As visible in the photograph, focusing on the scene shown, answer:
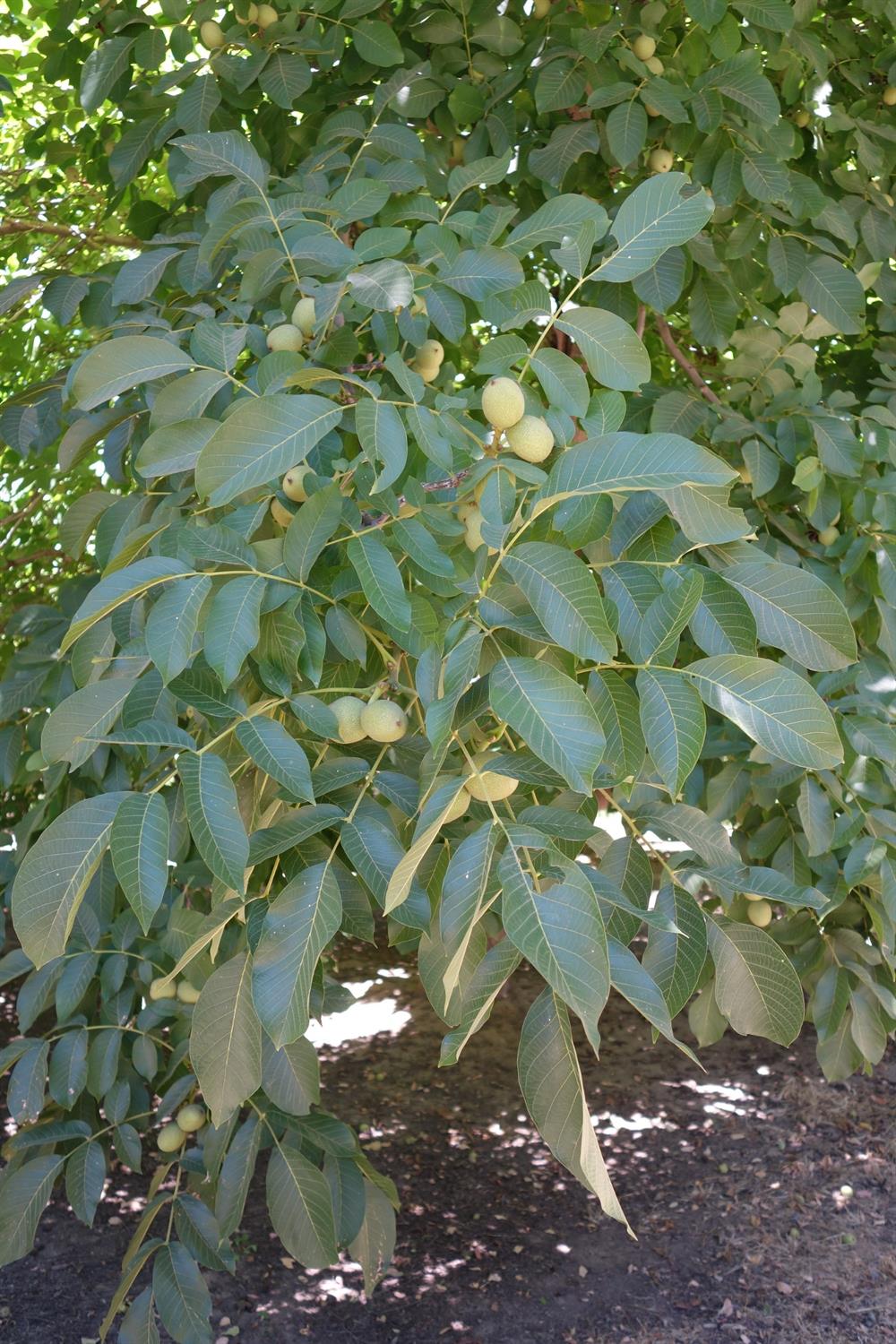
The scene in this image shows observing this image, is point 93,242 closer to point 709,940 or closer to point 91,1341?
point 709,940

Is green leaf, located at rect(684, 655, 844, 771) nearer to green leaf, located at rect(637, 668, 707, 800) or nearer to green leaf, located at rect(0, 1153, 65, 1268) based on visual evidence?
green leaf, located at rect(637, 668, 707, 800)

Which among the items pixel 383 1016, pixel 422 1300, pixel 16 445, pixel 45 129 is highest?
pixel 45 129

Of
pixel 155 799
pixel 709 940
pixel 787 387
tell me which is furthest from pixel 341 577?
pixel 787 387

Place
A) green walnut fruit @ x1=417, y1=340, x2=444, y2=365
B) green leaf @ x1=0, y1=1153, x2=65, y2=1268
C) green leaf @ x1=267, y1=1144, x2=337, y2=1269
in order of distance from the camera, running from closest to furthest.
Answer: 1. green walnut fruit @ x1=417, y1=340, x2=444, y2=365
2. green leaf @ x1=267, y1=1144, x2=337, y2=1269
3. green leaf @ x1=0, y1=1153, x2=65, y2=1268

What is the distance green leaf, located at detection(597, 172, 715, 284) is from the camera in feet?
3.64

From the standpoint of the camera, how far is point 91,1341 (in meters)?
2.88

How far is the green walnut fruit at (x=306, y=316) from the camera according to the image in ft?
4.49

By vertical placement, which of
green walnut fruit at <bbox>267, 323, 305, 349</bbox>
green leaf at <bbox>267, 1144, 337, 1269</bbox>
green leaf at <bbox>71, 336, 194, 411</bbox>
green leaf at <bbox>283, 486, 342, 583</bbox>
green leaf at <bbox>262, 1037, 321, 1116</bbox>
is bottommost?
green leaf at <bbox>267, 1144, 337, 1269</bbox>

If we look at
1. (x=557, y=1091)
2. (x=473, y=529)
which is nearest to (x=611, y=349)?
(x=473, y=529)

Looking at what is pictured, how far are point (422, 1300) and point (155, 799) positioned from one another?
258 centimetres

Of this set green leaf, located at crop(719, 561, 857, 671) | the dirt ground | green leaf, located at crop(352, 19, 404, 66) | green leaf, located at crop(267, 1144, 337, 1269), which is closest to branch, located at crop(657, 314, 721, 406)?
green leaf, located at crop(352, 19, 404, 66)

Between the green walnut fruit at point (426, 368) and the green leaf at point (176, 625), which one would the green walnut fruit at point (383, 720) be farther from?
the green walnut fruit at point (426, 368)

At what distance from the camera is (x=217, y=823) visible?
967 millimetres

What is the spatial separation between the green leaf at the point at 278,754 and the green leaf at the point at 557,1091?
0.28 metres
